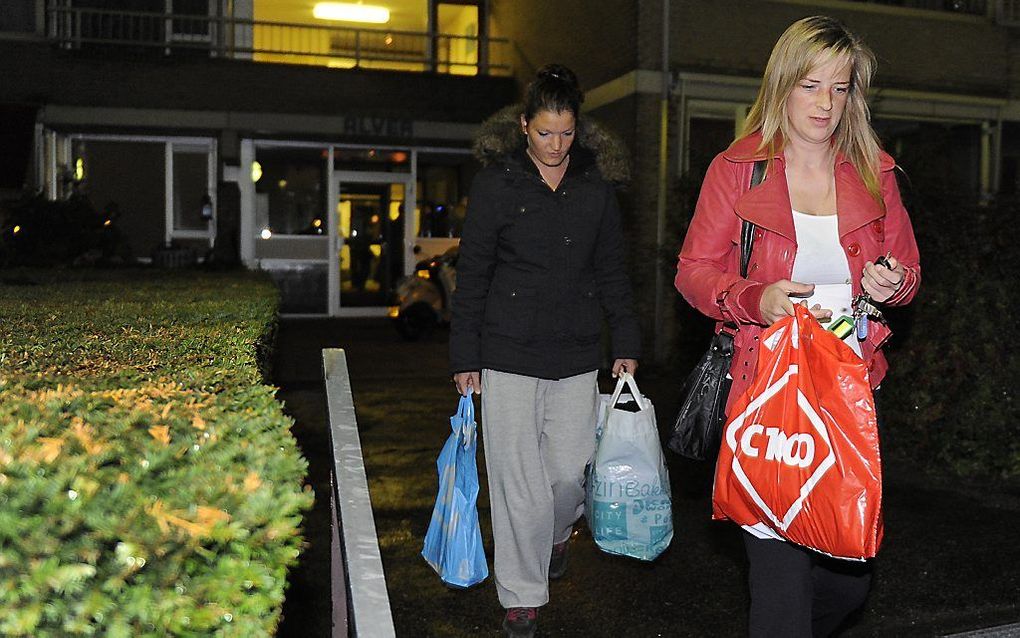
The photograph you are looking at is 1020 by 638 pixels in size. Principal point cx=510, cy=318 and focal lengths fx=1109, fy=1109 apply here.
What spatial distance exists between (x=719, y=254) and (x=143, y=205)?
16177 millimetres

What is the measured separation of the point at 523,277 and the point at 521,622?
1.26 m

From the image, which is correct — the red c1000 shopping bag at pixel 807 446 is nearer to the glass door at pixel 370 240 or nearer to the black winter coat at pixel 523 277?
the black winter coat at pixel 523 277

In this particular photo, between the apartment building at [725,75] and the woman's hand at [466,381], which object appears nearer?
the woman's hand at [466,381]

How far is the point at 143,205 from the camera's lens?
59.1ft

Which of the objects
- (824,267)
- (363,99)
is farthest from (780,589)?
(363,99)

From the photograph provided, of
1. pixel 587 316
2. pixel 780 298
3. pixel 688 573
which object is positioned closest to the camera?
pixel 780 298

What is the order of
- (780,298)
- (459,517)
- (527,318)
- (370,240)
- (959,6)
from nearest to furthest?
1. (780,298)
2. (459,517)
3. (527,318)
4. (959,6)
5. (370,240)

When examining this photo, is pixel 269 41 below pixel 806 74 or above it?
above

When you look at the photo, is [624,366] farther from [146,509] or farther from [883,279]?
[146,509]

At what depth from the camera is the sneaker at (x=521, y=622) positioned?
4.02 metres

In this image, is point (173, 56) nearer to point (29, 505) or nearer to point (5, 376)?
point (5, 376)

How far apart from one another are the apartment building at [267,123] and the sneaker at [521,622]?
41.8 feet

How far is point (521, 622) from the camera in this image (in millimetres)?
4023

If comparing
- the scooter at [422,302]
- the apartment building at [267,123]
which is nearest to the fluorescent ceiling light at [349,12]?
the apartment building at [267,123]
